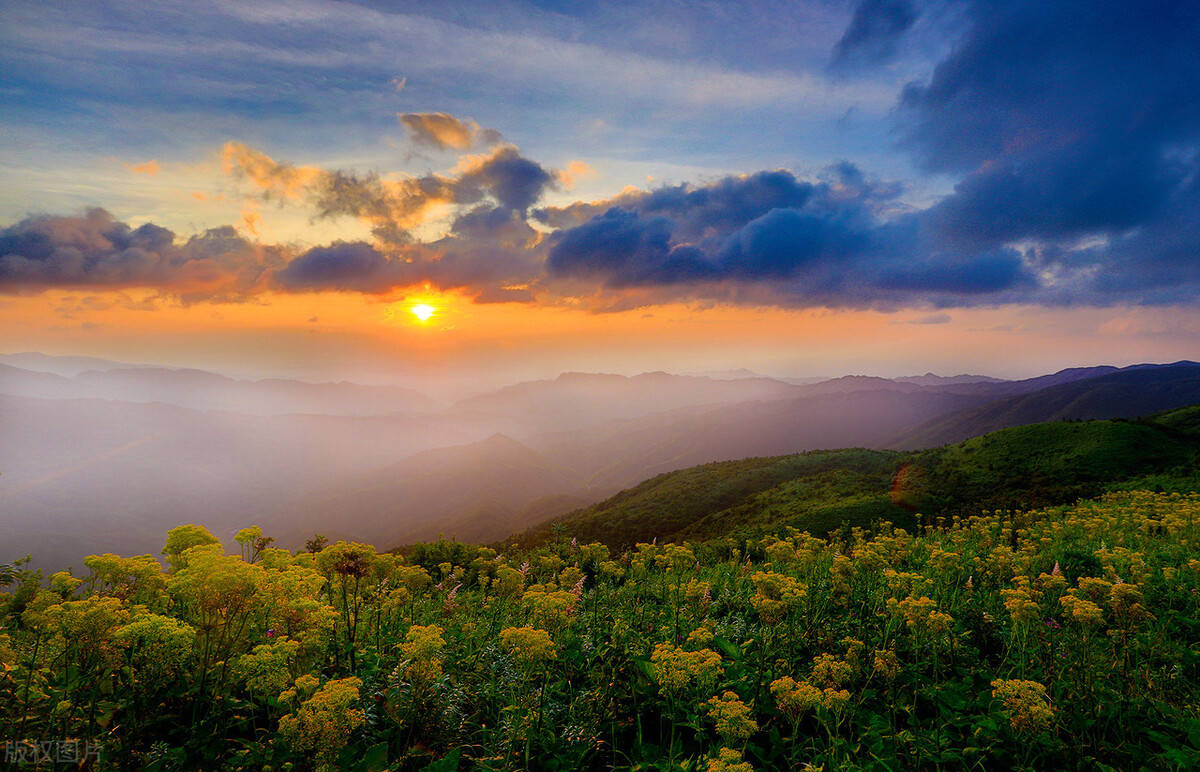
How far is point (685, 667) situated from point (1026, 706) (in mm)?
3160

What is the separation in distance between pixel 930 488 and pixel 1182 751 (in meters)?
69.1

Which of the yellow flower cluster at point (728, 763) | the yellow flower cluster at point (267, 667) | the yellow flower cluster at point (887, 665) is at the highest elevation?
the yellow flower cluster at point (267, 667)

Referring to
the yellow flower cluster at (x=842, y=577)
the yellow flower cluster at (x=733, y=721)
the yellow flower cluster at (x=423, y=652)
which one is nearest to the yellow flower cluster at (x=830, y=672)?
the yellow flower cluster at (x=733, y=721)

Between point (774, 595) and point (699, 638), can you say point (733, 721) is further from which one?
point (774, 595)

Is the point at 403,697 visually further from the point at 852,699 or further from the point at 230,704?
the point at 852,699

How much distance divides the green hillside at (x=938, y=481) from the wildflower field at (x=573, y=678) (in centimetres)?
2300

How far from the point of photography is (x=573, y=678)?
668 centimetres

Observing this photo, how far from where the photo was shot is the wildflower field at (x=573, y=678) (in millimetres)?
4754

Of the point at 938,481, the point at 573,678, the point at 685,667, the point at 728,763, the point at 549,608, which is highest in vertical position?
the point at 549,608

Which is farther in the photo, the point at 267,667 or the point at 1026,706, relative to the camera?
the point at 267,667
